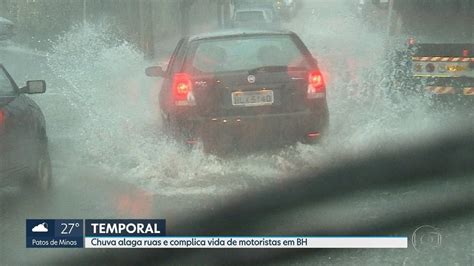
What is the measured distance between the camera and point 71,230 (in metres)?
4.17

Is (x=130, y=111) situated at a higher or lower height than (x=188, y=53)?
lower

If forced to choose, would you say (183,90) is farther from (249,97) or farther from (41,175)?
(41,175)

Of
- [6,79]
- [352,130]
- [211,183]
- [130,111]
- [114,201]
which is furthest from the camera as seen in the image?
[130,111]

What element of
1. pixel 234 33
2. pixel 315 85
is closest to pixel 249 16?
pixel 234 33

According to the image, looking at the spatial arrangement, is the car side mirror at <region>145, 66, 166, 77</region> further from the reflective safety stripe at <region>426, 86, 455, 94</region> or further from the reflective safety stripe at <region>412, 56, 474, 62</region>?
the reflective safety stripe at <region>426, 86, 455, 94</region>

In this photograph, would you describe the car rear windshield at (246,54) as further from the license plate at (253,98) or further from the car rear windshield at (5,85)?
the car rear windshield at (5,85)

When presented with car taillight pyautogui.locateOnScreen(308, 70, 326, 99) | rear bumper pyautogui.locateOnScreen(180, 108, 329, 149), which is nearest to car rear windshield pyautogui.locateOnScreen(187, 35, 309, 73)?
car taillight pyautogui.locateOnScreen(308, 70, 326, 99)

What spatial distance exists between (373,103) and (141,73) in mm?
2949

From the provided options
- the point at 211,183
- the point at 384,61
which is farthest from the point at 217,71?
the point at 384,61

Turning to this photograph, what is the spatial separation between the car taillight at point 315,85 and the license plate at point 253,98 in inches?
15.8

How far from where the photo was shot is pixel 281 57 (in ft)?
21.1

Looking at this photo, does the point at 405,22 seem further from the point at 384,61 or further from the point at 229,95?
the point at 229,95

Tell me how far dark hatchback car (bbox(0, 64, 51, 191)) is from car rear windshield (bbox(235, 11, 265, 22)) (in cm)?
1688

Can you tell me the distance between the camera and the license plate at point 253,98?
248 inches
